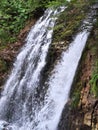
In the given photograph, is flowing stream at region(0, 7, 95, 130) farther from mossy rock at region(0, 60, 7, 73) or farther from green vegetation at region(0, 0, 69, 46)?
green vegetation at region(0, 0, 69, 46)

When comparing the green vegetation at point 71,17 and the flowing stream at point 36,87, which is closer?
the green vegetation at point 71,17

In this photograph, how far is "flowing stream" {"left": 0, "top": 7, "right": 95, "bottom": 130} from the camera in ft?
28.9

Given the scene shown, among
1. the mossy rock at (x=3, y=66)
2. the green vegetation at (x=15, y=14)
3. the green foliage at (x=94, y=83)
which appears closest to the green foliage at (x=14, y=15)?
the green vegetation at (x=15, y=14)

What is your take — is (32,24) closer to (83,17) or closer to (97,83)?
(83,17)

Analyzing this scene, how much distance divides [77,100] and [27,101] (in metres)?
2.41

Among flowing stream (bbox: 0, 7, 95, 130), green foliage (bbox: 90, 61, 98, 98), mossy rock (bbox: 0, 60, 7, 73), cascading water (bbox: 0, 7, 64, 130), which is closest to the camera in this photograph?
green foliage (bbox: 90, 61, 98, 98)

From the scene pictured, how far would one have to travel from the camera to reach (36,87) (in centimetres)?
1005

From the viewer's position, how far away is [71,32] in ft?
33.5

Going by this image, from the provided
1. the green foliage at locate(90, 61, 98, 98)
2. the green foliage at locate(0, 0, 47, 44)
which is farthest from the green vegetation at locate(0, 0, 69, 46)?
the green foliage at locate(90, 61, 98, 98)

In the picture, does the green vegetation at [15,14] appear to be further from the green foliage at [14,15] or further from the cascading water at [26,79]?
the cascading water at [26,79]

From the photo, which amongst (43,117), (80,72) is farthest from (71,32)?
(43,117)

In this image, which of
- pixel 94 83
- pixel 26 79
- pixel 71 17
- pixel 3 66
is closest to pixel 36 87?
pixel 26 79

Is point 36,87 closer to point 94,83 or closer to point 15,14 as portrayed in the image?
point 94,83

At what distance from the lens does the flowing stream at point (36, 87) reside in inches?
347
